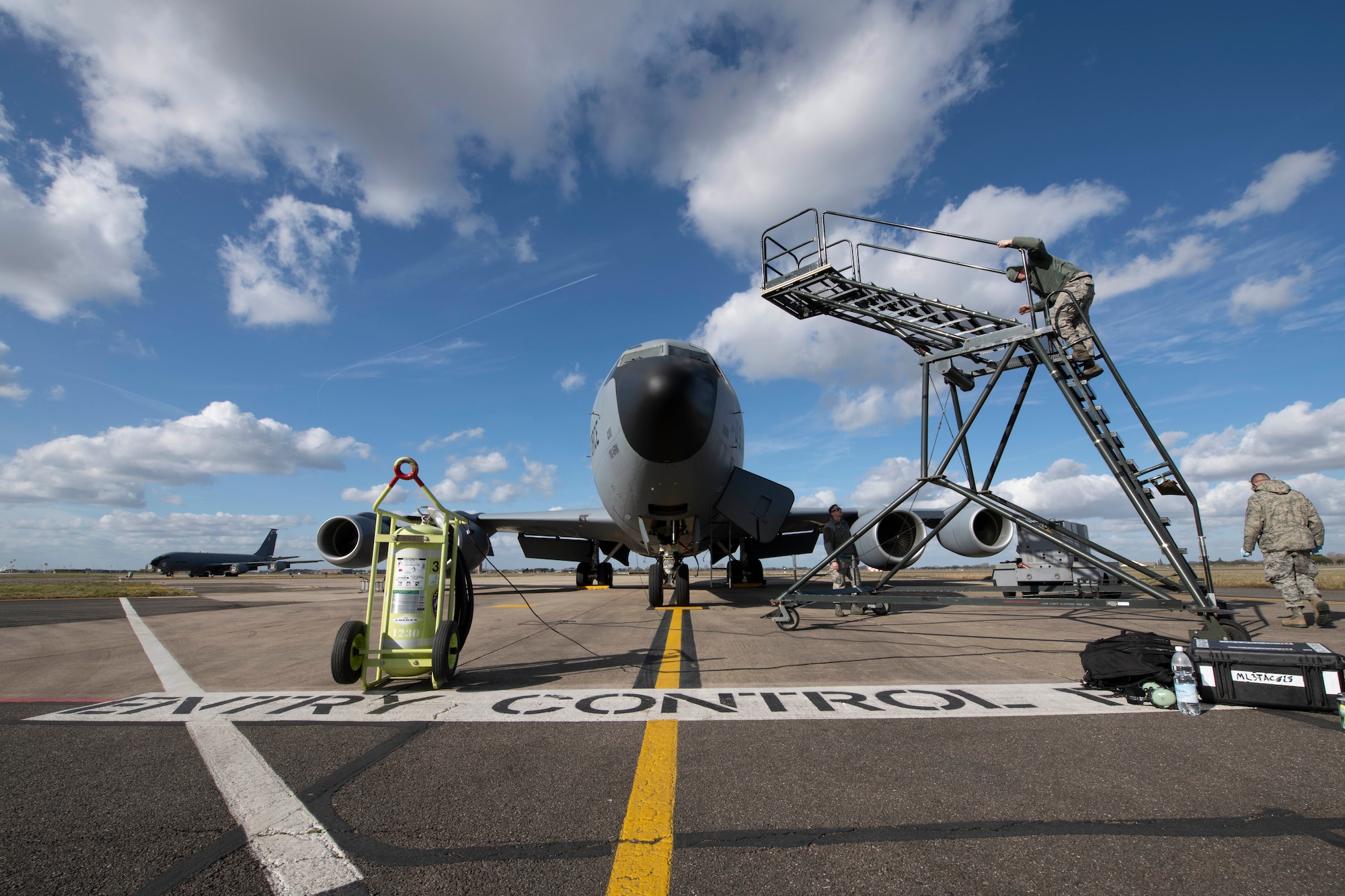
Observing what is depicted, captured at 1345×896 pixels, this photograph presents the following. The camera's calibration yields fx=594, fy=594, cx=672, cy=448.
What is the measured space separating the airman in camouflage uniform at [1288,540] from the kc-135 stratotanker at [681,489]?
3801mm

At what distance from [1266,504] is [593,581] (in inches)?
662

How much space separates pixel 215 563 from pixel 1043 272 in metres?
75.9

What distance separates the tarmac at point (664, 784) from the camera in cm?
180

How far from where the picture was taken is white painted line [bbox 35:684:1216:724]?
11.7 feet

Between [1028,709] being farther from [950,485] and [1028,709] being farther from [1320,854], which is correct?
[950,485]

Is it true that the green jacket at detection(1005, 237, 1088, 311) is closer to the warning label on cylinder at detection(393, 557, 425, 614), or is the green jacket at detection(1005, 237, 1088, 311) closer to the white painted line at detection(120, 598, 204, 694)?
the warning label on cylinder at detection(393, 557, 425, 614)

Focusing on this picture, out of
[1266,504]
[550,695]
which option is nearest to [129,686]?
[550,695]

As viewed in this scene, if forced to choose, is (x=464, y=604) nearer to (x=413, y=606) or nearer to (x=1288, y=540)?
(x=413, y=606)

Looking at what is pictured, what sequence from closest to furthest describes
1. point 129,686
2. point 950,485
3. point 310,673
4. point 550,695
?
point 550,695 < point 129,686 < point 310,673 < point 950,485

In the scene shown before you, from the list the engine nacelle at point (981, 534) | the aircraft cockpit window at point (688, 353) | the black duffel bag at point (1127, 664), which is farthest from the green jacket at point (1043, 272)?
the engine nacelle at point (981, 534)

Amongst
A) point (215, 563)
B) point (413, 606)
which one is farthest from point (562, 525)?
point (215, 563)

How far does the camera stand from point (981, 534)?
36.8 ft

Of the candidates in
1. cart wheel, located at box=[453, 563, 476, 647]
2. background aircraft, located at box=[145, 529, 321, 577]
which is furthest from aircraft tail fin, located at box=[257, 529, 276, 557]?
cart wheel, located at box=[453, 563, 476, 647]

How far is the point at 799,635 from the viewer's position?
7.14m
